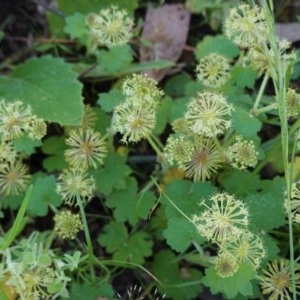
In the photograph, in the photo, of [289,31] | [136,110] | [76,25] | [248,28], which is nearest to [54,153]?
[76,25]

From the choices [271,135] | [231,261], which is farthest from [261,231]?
[271,135]

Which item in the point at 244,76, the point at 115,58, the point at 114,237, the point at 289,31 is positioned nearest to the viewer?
the point at 244,76

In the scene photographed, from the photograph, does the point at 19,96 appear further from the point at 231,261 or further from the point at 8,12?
the point at 231,261

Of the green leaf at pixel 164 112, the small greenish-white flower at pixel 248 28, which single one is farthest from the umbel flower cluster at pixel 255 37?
the green leaf at pixel 164 112

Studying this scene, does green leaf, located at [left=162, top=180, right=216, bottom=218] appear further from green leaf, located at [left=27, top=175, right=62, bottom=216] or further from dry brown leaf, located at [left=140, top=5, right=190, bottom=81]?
dry brown leaf, located at [left=140, top=5, right=190, bottom=81]

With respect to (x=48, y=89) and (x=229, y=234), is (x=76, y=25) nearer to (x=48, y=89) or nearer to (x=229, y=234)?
(x=48, y=89)
